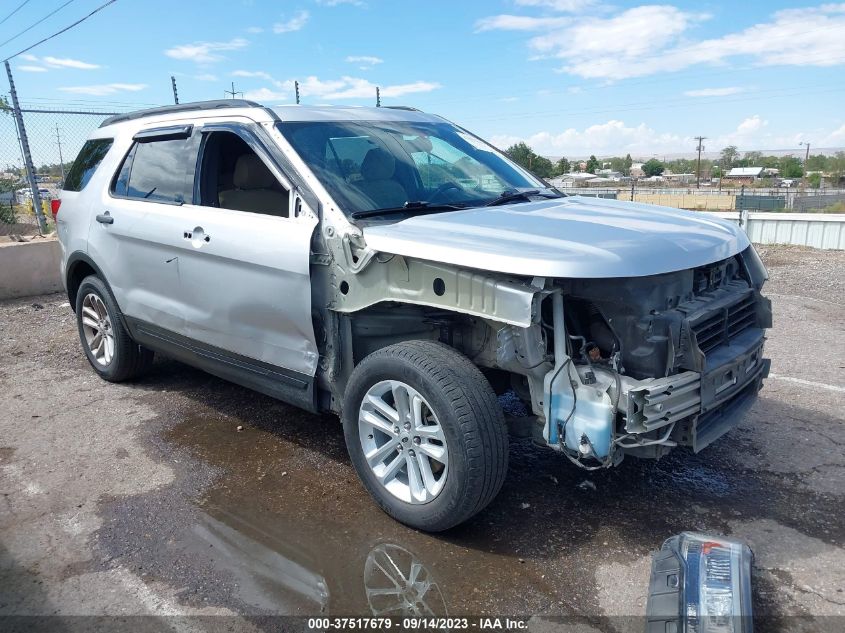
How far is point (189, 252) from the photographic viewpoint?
13.5ft

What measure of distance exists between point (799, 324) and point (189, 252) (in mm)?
6118

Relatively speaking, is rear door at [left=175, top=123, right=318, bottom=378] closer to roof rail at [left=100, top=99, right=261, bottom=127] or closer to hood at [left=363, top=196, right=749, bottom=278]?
roof rail at [left=100, top=99, right=261, bottom=127]

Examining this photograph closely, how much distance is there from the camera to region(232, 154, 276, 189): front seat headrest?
3.91 m

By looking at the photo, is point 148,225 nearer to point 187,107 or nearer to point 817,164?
point 187,107

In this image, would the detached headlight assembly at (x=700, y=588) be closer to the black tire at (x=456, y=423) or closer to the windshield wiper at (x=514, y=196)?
the black tire at (x=456, y=423)

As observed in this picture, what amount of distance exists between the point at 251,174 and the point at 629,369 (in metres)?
2.49

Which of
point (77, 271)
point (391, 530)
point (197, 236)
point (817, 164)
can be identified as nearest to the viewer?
point (391, 530)

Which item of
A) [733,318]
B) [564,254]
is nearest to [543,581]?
[564,254]

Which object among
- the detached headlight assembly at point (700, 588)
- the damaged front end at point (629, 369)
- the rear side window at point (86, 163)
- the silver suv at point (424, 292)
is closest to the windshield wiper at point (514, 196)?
the silver suv at point (424, 292)

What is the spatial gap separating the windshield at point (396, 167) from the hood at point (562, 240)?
0.28 metres

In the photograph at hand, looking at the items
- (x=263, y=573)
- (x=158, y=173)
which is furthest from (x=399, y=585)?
(x=158, y=173)

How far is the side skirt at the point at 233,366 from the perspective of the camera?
3742mm

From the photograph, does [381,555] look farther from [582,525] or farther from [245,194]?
[245,194]

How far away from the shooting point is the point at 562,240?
296 centimetres
